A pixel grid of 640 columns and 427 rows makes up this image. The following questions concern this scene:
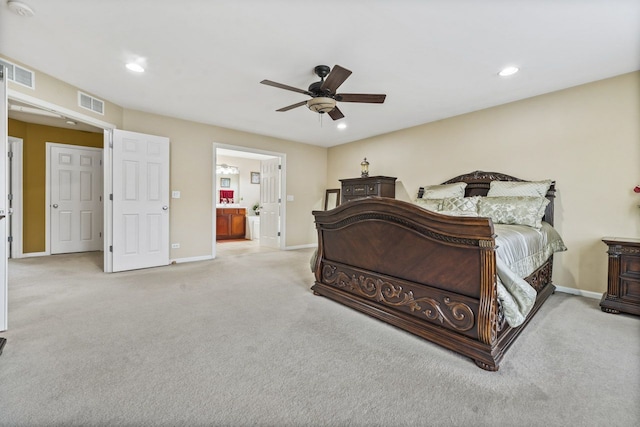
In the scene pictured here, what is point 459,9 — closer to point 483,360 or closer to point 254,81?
point 254,81

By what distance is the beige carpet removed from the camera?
1268mm

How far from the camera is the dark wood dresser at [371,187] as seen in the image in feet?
15.8

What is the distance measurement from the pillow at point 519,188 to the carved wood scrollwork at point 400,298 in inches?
89.0

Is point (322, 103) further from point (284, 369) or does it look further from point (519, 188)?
point (519, 188)

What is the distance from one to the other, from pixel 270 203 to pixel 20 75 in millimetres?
4112

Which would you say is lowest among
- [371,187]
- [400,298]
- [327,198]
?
[400,298]

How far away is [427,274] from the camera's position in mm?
1975

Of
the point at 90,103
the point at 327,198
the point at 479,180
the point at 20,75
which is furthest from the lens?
the point at 327,198

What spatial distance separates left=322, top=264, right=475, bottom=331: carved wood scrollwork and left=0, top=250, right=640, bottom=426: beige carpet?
0.20 m

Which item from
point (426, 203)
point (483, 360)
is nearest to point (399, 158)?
point (426, 203)

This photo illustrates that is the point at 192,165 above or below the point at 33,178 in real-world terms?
above

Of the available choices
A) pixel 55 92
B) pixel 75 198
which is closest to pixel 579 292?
pixel 55 92

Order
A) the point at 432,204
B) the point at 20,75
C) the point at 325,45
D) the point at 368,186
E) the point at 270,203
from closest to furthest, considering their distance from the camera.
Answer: the point at 325,45 < the point at 20,75 < the point at 432,204 < the point at 368,186 < the point at 270,203

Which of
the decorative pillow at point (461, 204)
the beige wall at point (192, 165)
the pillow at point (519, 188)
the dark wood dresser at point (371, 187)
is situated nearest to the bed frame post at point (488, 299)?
the decorative pillow at point (461, 204)
